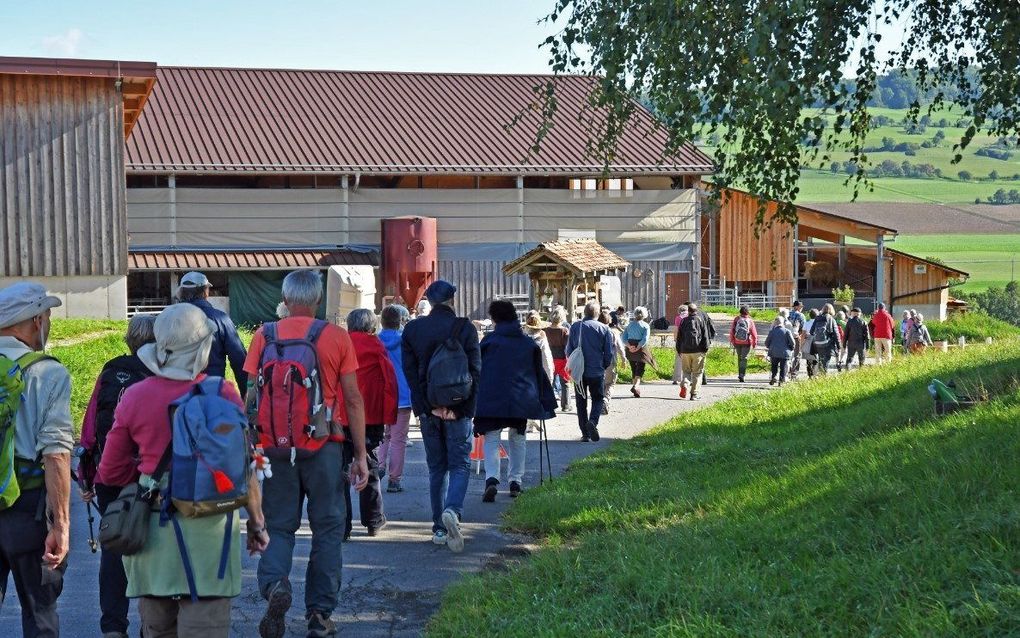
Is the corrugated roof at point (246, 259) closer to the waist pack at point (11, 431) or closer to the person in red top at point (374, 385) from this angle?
the person in red top at point (374, 385)

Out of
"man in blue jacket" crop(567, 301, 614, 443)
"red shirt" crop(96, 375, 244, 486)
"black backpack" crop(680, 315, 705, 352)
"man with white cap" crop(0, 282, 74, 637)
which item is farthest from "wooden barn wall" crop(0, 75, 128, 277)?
"red shirt" crop(96, 375, 244, 486)

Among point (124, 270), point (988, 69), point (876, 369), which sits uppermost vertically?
point (988, 69)

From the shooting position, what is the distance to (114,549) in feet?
16.1

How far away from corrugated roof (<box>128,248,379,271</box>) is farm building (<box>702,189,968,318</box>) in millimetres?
13973

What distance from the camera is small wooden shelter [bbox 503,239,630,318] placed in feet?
96.8

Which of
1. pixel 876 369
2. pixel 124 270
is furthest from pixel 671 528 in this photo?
pixel 124 270

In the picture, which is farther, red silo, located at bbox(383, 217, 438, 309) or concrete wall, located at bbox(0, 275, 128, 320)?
red silo, located at bbox(383, 217, 438, 309)

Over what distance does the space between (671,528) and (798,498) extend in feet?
2.94

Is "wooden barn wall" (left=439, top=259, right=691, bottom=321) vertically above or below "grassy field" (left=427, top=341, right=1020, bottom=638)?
above

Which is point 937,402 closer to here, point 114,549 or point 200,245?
point 114,549

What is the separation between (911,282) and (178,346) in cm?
4779

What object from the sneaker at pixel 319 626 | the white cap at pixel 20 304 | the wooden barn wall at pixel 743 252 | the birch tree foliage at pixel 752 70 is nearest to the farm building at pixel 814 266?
the wooden barn wall at pixel 743 252

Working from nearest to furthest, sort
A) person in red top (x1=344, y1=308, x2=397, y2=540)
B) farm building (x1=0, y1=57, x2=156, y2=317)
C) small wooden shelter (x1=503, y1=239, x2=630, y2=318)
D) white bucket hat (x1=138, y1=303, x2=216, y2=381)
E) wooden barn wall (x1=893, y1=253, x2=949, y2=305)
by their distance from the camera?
1. white bucket hat (x1=138, y1=303, x2=216, y2=381)
2. person in red top (x1=344, y1=308, x2=397, y2=540)
3. farm building (x1=0, y1=57, x2=156, y2=317)
4. small wooden shelter (x1=503, y1=239, x2=630, y2=318)
5. wooden barn wall (x1=893, y1=253, x2=949, y2=305)

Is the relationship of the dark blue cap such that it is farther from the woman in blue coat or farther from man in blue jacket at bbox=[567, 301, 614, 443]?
man in blue jacket at bbox=[567, 301, 614, 443]
